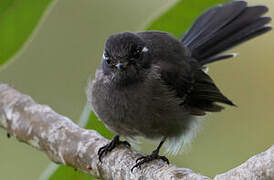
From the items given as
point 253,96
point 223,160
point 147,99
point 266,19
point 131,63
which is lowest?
point 223,160

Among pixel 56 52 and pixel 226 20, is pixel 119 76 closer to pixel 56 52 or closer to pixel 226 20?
pixel 226 20

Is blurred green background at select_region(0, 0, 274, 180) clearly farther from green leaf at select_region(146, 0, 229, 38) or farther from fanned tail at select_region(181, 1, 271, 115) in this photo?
green leaf at select_region(146, 0, 229, 38)

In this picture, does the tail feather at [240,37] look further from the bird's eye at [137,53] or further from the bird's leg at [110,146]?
the bird's leg at [110,146]

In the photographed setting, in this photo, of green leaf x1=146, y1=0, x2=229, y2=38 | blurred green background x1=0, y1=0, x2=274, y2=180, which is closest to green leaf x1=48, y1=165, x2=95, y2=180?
green leaf x1=146, y1=0, x2=229, y2=38

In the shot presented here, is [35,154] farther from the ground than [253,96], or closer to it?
closer to it

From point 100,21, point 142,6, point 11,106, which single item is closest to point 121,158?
point 11,106

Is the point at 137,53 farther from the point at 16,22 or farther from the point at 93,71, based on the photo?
the point at 93,71
